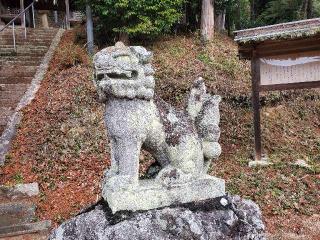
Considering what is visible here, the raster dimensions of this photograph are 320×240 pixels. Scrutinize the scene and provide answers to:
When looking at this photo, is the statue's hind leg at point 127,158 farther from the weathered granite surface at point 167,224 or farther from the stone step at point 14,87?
the stone step at point 14,87

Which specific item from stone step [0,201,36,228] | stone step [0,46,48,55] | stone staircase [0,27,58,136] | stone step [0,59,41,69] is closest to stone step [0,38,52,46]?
stone staircase [0,27,58,136]

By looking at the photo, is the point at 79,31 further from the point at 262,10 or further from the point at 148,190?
the point at 148,190

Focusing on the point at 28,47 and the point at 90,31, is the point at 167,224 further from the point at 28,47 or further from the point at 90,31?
the point at 28,47

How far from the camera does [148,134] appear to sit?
326 cm

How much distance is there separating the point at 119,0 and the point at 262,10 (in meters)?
12.9

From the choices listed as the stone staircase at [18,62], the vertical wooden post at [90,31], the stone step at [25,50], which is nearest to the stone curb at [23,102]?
the stone staircase at [18,62]

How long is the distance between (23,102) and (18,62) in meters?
3.20

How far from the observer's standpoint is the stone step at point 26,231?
5.87 metres

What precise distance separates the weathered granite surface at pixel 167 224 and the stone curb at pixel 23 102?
562 centimetres

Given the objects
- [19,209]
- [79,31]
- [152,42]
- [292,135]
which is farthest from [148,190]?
[79,31]

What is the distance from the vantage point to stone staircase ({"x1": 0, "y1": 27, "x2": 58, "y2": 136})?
11203mm

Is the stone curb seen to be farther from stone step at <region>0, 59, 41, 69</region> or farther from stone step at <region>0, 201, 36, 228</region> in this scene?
stone step at <region>0, 201, 36, 228</region>

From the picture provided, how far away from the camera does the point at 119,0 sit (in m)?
12.5

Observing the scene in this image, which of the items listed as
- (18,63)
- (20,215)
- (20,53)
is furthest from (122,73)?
(20,53)
